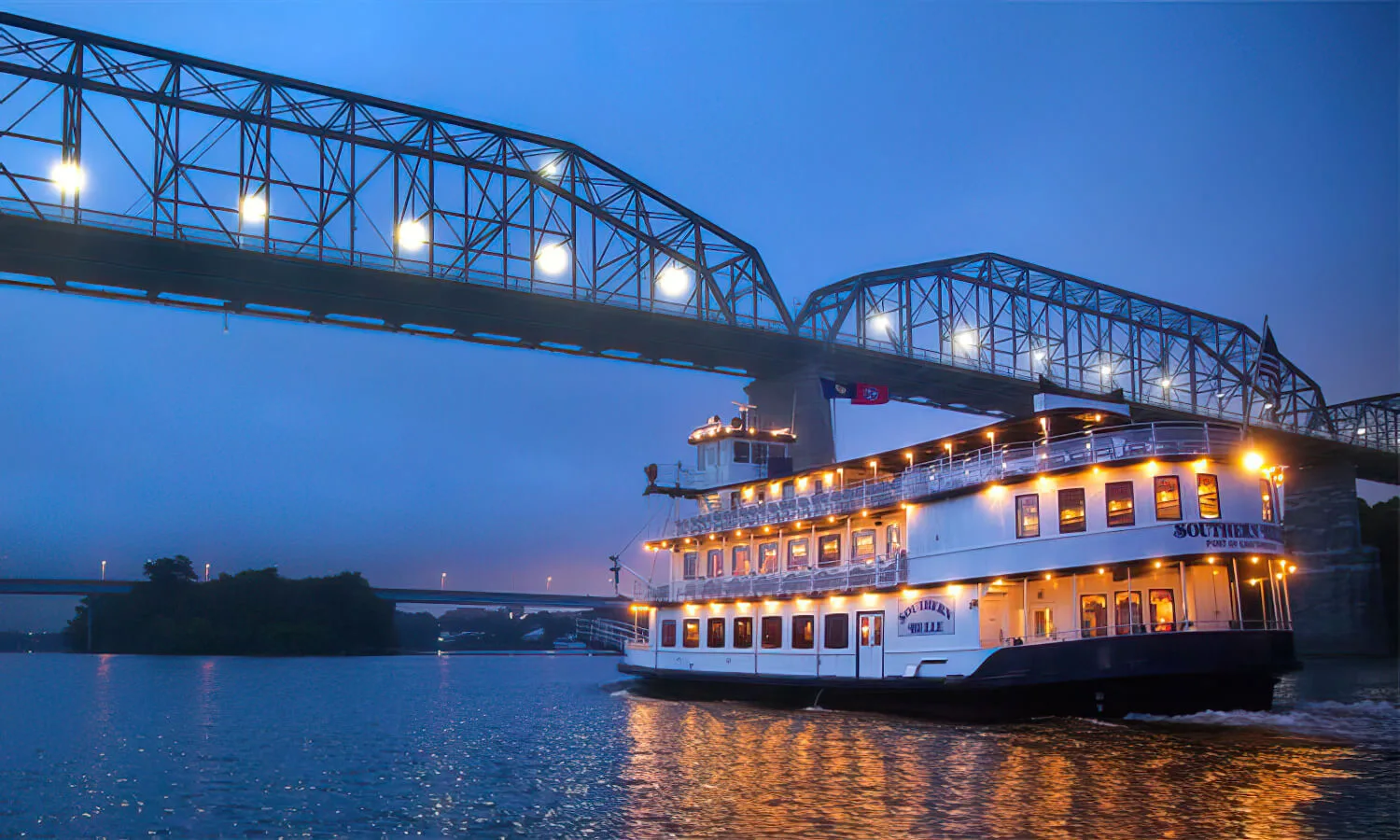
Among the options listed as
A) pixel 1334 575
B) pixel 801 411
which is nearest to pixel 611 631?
pixel 801 411

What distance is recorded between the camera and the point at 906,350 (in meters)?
86.1

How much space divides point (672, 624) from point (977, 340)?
54.5m

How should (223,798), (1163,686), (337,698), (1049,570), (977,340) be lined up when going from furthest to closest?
(977,340), (337,698), (1049,570), (1163,686), (223,798)

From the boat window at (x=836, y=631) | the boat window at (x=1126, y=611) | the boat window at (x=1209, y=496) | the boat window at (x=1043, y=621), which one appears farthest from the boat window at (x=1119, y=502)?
the boat window at (x=836, y=631)

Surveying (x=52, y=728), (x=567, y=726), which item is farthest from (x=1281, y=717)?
(x=52, y=728)

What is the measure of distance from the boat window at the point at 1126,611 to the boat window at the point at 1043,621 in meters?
1.76

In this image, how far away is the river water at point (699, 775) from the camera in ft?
63.2

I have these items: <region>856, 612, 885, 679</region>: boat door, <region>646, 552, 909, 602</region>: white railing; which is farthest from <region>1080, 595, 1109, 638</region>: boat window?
<region>856, 612, 885, 679</region>: boat door

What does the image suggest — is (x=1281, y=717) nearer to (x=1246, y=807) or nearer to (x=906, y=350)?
(x=1246, y=807)

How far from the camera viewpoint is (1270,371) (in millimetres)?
39594

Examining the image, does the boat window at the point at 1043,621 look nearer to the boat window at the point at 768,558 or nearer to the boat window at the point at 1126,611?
the boat window at the point at 1126,611

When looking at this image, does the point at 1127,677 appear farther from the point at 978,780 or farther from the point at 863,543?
the point at 863,543

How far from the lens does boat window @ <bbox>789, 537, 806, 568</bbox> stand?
40.1 meters

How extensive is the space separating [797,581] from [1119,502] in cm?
1235
